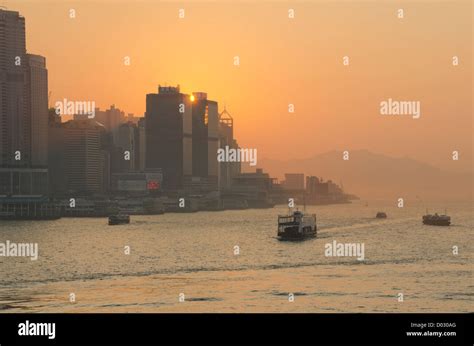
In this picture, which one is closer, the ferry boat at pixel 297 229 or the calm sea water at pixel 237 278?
the calm sea water at pixel 237 278

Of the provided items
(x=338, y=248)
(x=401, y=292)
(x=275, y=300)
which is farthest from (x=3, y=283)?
(x=338, y=248)

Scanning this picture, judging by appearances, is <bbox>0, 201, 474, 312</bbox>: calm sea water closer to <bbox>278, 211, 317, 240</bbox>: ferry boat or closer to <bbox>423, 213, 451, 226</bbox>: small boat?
<bbox>278, 211, 317, 240</bbox>: ferry boat

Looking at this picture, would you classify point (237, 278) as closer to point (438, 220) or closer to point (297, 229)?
point (297, 229)

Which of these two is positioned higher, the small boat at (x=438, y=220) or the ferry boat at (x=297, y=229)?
the ferry boat at (x=297, y=229)

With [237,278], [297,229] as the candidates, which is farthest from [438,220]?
[237,278]

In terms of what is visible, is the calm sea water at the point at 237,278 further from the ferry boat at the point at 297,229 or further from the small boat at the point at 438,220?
the small boat at the point at 438,220

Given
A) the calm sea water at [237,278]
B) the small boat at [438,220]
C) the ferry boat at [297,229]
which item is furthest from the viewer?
the small boat at [438,220]

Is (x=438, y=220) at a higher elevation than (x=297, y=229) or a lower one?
lower

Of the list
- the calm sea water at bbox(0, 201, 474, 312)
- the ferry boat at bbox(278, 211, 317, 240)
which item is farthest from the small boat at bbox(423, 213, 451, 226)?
the calm sea water at bbox(0, 201, 474, 312)

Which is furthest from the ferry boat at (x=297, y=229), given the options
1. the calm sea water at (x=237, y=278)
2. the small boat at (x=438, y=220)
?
the small boat at (x=438, y=220)
